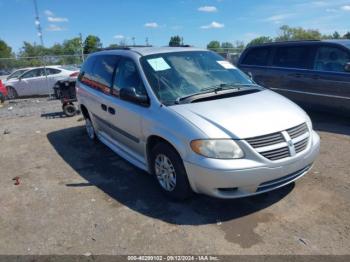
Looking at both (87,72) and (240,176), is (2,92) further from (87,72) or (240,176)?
(240,176)

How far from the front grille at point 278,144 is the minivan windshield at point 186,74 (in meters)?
1.10

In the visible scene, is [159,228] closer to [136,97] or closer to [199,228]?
[199,228]

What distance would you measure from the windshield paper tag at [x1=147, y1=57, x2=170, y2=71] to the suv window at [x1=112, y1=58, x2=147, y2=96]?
230 mm

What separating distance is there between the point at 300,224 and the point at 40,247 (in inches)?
105

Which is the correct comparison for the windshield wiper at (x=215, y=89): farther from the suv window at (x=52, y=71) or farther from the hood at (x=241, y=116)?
the suv window at (x=52, y=71)

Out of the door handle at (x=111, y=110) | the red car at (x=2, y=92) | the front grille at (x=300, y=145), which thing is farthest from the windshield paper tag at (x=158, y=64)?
the red car at (x=2, y=92)

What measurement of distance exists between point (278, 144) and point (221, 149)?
62 cm

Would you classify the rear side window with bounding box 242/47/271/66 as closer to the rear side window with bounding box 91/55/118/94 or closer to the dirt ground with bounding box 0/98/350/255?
the dirt ground with bounding box 0/98/350/255

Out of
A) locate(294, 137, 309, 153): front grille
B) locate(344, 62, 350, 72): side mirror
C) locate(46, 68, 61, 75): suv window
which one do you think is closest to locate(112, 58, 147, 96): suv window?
locate(294, 137, 309, 153): front grille

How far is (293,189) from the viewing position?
419cm

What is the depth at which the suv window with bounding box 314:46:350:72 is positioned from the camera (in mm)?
6738

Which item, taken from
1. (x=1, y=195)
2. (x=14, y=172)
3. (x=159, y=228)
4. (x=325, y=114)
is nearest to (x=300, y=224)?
(x=159, y=228)

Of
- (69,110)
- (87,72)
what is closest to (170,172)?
(87,72)

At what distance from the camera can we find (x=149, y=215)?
380 centimetres
